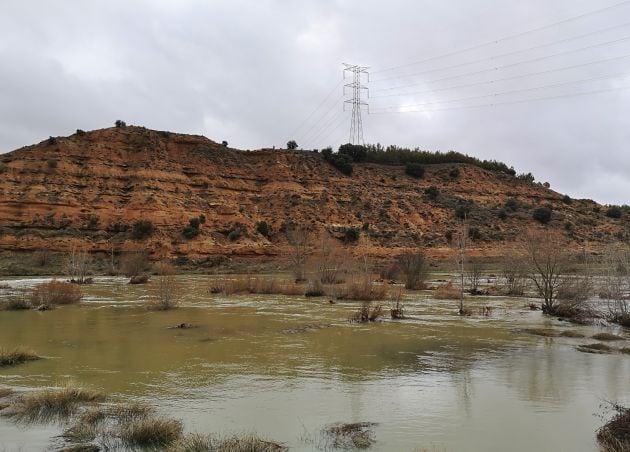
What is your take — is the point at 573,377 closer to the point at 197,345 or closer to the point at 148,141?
the point at 197,345

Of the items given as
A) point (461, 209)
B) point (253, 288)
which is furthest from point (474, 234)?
point (253, 288)

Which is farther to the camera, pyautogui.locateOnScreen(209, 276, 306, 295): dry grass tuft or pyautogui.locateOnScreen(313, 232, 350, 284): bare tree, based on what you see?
pyautogui.locateOnScreen(313, 232, 350, 284): bare tree

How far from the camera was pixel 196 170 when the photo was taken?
69.8 metres

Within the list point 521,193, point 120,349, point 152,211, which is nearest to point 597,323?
point 120,349

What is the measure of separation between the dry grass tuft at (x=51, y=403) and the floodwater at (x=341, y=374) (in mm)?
339

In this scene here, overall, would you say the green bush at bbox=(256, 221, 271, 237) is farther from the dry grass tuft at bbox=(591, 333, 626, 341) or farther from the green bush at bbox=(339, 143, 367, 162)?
the dry grass tuft at bbox=(591, 333, 626, 341)

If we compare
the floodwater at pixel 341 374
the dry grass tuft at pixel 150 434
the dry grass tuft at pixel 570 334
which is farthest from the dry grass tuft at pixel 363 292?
the dry grass tuft at pixel 150 434

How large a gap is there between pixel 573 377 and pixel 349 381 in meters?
4.82

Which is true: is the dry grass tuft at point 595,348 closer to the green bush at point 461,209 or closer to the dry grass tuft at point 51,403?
the dry grass tuft at point 51,403

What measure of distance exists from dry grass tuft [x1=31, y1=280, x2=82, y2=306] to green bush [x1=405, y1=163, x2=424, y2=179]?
215 feet

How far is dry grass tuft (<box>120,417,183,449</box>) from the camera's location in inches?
293

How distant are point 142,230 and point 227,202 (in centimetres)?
1327

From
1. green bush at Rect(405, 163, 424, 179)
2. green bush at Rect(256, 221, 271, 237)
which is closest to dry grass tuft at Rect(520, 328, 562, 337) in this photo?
green bush at Rect(256, 221, 271, 237)

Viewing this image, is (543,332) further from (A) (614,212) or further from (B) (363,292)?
(A) (614,212)
